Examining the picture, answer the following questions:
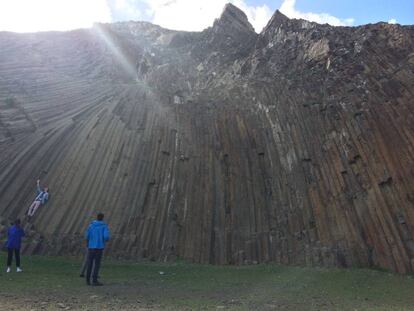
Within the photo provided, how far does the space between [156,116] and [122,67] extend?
37.5 ft

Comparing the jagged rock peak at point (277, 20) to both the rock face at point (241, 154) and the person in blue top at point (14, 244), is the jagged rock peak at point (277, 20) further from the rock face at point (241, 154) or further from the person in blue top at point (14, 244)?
the person in blue top at point (14, 244)

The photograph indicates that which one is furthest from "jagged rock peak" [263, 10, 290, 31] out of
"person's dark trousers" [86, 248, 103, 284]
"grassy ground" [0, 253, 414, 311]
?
"person's dark trousers" [86, 248, 103, 284]

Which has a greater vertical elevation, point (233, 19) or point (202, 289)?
point (233, 19)

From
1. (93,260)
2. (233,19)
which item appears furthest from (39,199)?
(233,19)

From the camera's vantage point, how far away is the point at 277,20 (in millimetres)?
29984

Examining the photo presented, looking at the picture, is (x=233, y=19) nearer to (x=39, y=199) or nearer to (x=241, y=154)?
(x=241, y=154)

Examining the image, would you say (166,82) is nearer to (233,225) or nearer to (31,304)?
(233,225)

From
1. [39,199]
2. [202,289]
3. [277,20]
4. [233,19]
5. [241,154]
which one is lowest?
[202,289]

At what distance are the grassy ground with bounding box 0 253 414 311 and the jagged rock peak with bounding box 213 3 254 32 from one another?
25.5m

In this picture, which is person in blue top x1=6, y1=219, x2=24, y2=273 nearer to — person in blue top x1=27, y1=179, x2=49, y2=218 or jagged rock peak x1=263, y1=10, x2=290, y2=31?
person in blue top x1=27, y1=179, x2=49, y2=218

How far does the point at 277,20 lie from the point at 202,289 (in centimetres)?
2218

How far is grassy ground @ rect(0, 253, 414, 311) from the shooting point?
9.12 meters

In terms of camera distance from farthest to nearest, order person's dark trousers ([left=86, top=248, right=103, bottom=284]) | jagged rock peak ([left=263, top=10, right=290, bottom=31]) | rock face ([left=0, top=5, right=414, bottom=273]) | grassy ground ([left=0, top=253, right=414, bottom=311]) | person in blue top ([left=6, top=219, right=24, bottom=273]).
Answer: jagged rock peak ([left=263, top=10, right=290, bottom=31])
rock face ([left=0, top=5, right=414, bottom=273])
person in blue top ([left=6, top=219, right=24, bottom=273])
person's dark trousers ([left=86, top=248, right=103, bottom=284])
grassy ground ([left=0, top=253, right=414, bottom=311])

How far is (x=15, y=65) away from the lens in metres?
28.3
